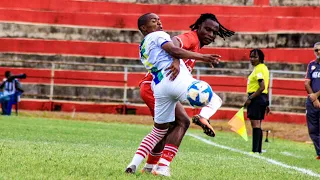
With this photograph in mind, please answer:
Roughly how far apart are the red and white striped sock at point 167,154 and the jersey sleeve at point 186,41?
3.62ft

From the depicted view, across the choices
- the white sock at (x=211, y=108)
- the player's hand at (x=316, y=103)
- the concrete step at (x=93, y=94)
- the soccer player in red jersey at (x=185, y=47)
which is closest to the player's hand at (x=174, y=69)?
the soccer player in red jersey at (x=185, y=47)

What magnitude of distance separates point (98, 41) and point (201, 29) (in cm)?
2658

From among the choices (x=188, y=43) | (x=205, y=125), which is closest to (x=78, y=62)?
(x=188, y=43)

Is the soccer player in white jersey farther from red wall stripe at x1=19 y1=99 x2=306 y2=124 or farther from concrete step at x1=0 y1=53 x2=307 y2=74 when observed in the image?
concrete step at x1=0 y1=53 x2=307 y2=74

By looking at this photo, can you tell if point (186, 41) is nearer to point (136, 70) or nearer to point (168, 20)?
point (136, 70)

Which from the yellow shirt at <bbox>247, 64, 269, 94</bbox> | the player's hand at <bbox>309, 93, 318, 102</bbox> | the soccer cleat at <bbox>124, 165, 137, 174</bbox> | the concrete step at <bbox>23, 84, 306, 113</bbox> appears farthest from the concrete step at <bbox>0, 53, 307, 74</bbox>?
the soccer cleat at <bbox>124, 165, 137, 174</bbox>

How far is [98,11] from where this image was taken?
1460 inches

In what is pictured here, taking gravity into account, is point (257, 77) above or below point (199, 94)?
below

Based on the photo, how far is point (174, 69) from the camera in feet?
30.0

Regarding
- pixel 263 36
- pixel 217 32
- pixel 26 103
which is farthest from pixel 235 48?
pixel 217 32

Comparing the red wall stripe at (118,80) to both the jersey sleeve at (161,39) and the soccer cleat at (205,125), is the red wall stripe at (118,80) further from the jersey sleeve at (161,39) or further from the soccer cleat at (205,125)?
the soccer cleat at (205,125)

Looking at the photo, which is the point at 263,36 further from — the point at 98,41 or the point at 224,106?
the point at 98,41

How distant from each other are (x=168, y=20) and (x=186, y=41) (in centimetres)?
2613

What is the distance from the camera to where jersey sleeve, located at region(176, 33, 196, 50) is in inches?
379
